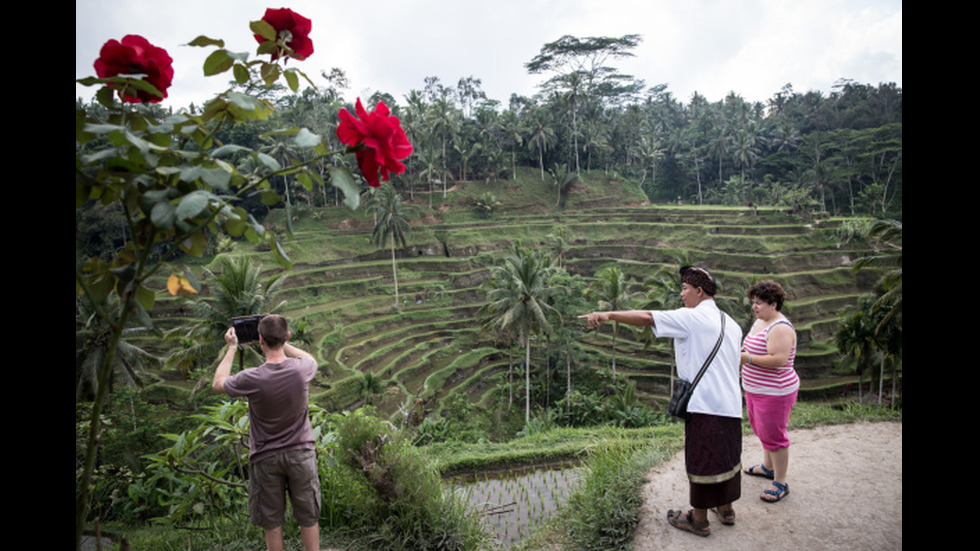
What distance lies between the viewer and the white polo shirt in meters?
2.77

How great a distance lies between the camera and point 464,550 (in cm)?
271

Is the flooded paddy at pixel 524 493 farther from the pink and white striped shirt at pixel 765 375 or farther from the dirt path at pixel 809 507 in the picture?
the pink and white striped shirt at pixel 765 375

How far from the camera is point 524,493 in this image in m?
5.56

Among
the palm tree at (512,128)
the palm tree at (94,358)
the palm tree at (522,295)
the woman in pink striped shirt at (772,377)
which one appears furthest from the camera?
the palm tree at (512,128)

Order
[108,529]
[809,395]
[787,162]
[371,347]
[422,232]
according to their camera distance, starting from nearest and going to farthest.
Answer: [108,529], [809,395], [371,347], [422,232], [787,162]

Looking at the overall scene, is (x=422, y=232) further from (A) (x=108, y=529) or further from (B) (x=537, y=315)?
(A) (x=108, y=529)

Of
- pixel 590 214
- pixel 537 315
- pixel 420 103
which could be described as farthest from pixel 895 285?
pixel 420 103

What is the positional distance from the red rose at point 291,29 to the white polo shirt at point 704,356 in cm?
221

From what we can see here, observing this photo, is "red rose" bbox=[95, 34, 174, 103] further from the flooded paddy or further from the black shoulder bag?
the flooded paddy

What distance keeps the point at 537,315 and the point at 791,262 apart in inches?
626

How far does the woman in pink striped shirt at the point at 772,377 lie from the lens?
3.22 metres

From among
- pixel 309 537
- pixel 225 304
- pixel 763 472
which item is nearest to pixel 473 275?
pixel 225 304

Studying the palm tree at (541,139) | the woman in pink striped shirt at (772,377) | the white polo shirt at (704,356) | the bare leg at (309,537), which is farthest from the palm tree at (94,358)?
the palm tree at (541,139)

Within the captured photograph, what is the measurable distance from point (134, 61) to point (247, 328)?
1.48 m
